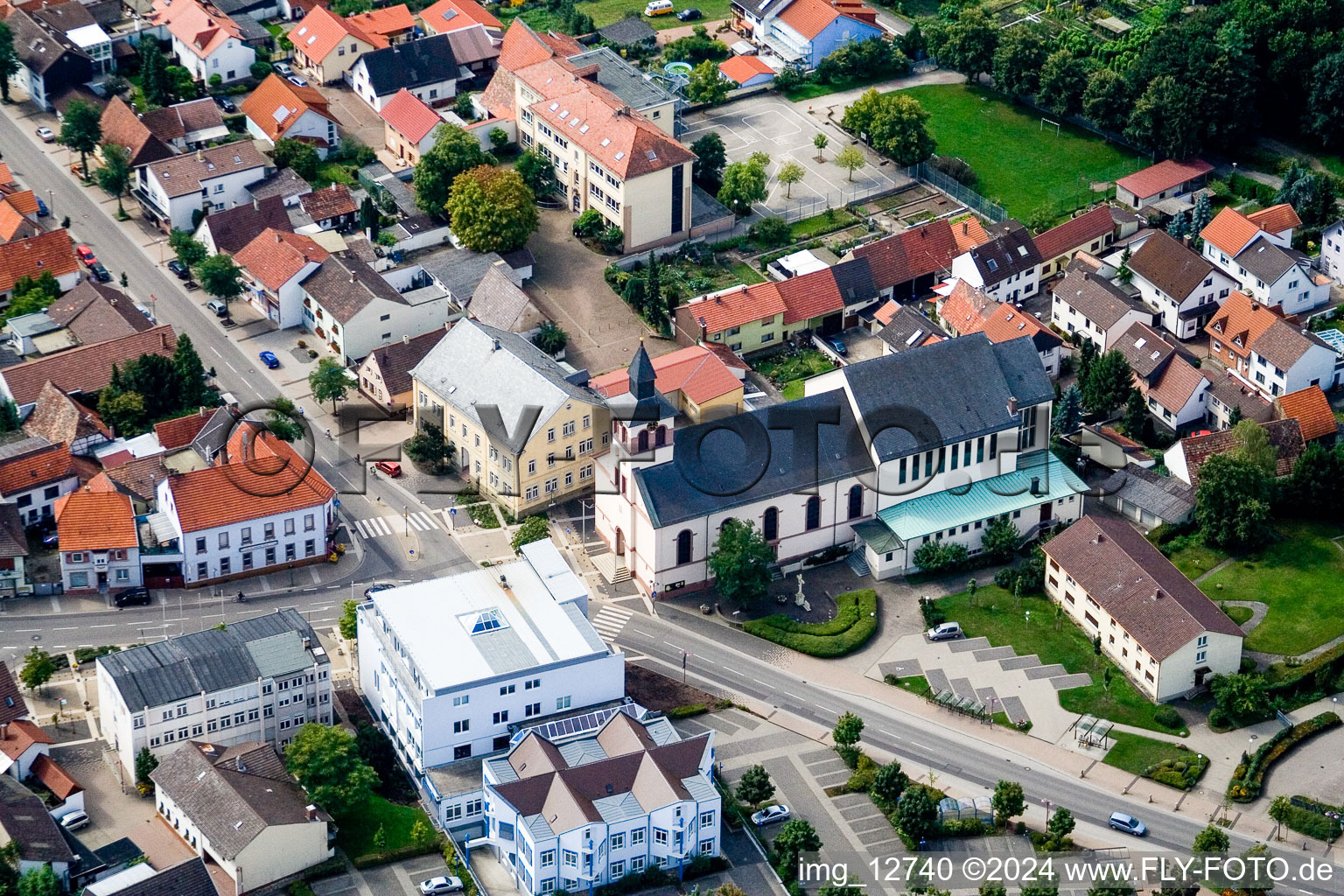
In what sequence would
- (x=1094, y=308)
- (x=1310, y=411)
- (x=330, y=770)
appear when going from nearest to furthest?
(x=330, y=770), (x=1310, y=411), (x=1094, y=308)

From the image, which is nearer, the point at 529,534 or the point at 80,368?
the point at 529,534

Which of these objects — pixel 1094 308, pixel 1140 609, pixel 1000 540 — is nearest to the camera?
pixel 1140 609

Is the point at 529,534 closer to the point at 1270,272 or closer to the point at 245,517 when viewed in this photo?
the point at 245,517

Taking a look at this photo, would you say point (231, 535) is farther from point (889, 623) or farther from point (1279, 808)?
point (1279, 808)

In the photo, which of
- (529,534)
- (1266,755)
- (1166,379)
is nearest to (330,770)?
(529,534)

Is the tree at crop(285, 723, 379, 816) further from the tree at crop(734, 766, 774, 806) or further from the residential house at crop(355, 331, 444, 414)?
the residential house at crop(355, 331, 444, 414)

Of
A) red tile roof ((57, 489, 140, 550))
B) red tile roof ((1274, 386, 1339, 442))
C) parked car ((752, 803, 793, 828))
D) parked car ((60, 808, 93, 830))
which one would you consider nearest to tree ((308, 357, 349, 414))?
red tile roof ((57, 489, 140, 550))

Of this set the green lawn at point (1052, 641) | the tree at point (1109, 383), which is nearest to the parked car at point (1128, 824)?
the green lawn at point (1052, 641)
